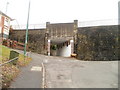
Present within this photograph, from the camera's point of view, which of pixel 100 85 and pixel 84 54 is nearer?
pixel 100 85

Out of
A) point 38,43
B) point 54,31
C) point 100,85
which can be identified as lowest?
point 100,85

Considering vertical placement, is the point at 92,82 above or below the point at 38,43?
below

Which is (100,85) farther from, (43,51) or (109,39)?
(43,51)

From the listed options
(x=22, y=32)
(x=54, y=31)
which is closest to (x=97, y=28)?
(x=54, y=31)

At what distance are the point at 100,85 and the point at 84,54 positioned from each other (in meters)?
15.1

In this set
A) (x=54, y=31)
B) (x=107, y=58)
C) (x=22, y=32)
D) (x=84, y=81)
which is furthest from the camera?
(x=22, y=32)

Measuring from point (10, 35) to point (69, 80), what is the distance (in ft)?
79.0

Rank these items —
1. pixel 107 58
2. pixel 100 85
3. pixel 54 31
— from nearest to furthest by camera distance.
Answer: pixel 100 85, pixel 107 58, pixel 54 31

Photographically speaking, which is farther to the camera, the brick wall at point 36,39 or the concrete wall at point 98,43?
the brick wall at point 36,39

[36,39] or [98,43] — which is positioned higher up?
[36,39]

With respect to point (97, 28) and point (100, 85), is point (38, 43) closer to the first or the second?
point (97, 28)

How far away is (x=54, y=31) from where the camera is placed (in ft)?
92.4

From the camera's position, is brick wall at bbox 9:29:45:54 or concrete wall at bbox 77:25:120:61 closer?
concrete wall at bbox 77:25:120:61

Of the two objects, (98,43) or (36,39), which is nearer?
(98,43)
